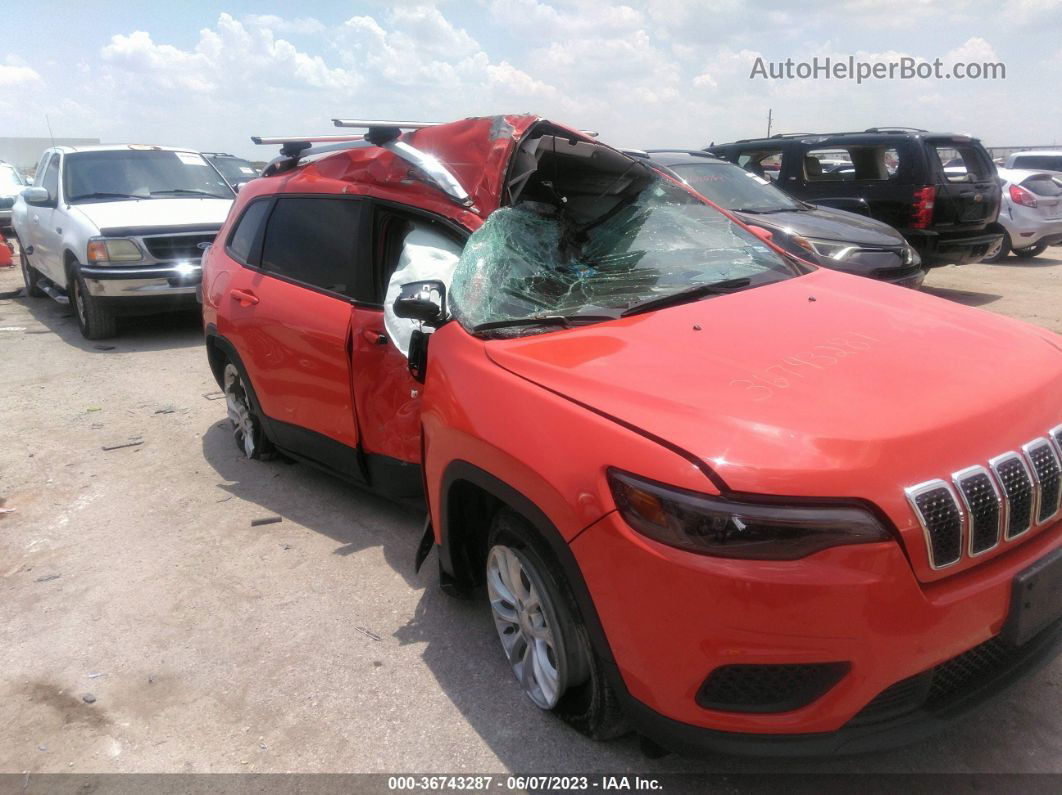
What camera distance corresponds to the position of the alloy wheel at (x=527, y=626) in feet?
7.68

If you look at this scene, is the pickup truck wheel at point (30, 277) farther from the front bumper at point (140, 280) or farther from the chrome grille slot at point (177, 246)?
the chrome grille slot at point (177, 246)

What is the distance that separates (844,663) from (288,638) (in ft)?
7.21

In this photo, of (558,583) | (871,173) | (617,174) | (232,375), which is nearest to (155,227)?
(232,375)

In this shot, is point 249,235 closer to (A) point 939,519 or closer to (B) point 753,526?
(B) point 753,526

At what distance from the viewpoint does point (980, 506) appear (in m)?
1.88

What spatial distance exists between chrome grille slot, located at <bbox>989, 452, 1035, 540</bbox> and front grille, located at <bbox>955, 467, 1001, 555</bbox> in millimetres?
45

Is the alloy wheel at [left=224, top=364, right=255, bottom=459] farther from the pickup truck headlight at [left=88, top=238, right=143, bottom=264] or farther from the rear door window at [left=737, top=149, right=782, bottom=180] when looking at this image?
the rear door window at [left=737, top=149, right=782, bottom=180]

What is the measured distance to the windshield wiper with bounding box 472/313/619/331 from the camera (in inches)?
109

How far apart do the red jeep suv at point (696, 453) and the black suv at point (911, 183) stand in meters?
6.10

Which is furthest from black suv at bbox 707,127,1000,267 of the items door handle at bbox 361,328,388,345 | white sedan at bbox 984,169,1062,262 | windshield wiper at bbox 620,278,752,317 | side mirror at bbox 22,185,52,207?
side mirror at bbox 22,185,52,207

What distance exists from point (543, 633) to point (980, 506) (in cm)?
126

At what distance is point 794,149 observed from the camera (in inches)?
379

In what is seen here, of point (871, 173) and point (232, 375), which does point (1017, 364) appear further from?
point (871, 173)

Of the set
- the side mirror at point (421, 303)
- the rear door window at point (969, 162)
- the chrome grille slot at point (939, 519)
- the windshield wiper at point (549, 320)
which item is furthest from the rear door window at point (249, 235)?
the rear door window at point (969, 162)
